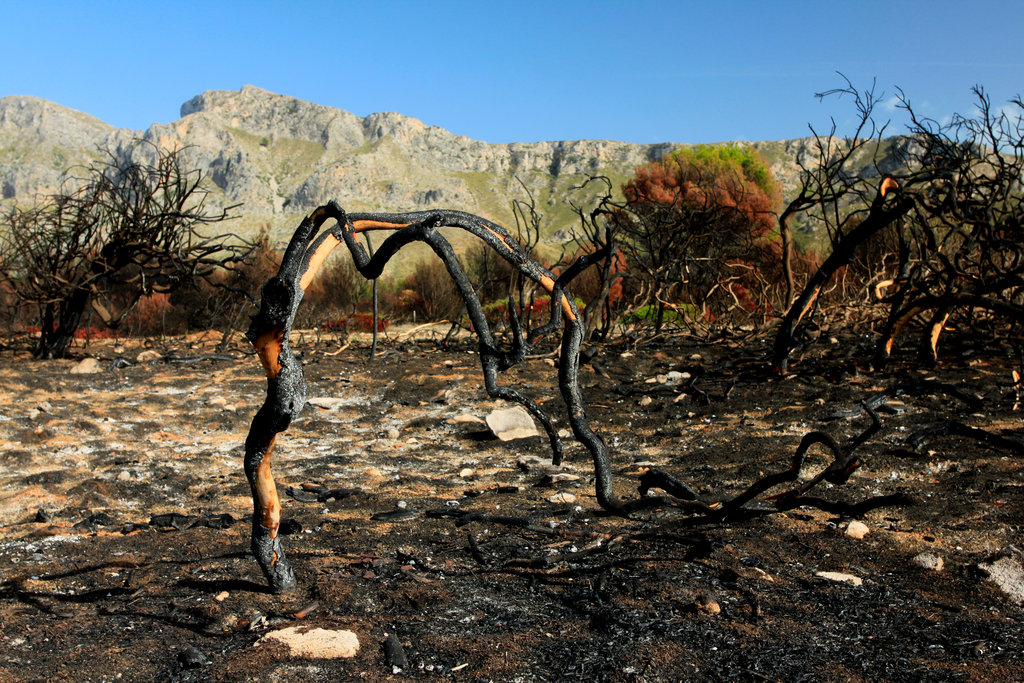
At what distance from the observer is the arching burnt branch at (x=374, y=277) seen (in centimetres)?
195

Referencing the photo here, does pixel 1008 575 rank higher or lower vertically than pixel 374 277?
lower

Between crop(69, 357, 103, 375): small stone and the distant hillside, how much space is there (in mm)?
52457

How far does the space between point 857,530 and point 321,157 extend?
9119 centimetres

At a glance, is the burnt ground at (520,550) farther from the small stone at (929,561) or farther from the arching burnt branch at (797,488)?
the arching burnt branch at (797,488)

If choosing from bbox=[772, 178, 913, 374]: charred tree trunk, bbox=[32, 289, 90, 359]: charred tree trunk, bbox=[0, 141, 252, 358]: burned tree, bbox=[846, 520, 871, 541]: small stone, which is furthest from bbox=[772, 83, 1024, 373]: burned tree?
bbox=[32, 289, 90, 359]: charred tree trunk

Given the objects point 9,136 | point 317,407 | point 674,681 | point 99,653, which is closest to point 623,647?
point 674,681

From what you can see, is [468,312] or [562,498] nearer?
[468,312]

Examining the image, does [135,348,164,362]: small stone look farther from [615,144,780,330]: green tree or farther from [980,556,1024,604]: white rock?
[980,556,1024,604]: white rock

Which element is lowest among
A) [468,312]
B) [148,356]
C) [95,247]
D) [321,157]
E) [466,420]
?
[466,420]

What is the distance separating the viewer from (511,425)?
5.89 metres

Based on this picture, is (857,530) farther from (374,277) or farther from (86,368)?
(86,368)

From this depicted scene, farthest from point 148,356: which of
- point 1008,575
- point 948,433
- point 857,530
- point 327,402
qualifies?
point 1008,575

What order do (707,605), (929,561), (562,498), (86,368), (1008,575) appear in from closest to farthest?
(707,605) → (1008,575) → (929,561) → (562,498) → (86,368)

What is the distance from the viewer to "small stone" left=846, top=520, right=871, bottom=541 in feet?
10.4
